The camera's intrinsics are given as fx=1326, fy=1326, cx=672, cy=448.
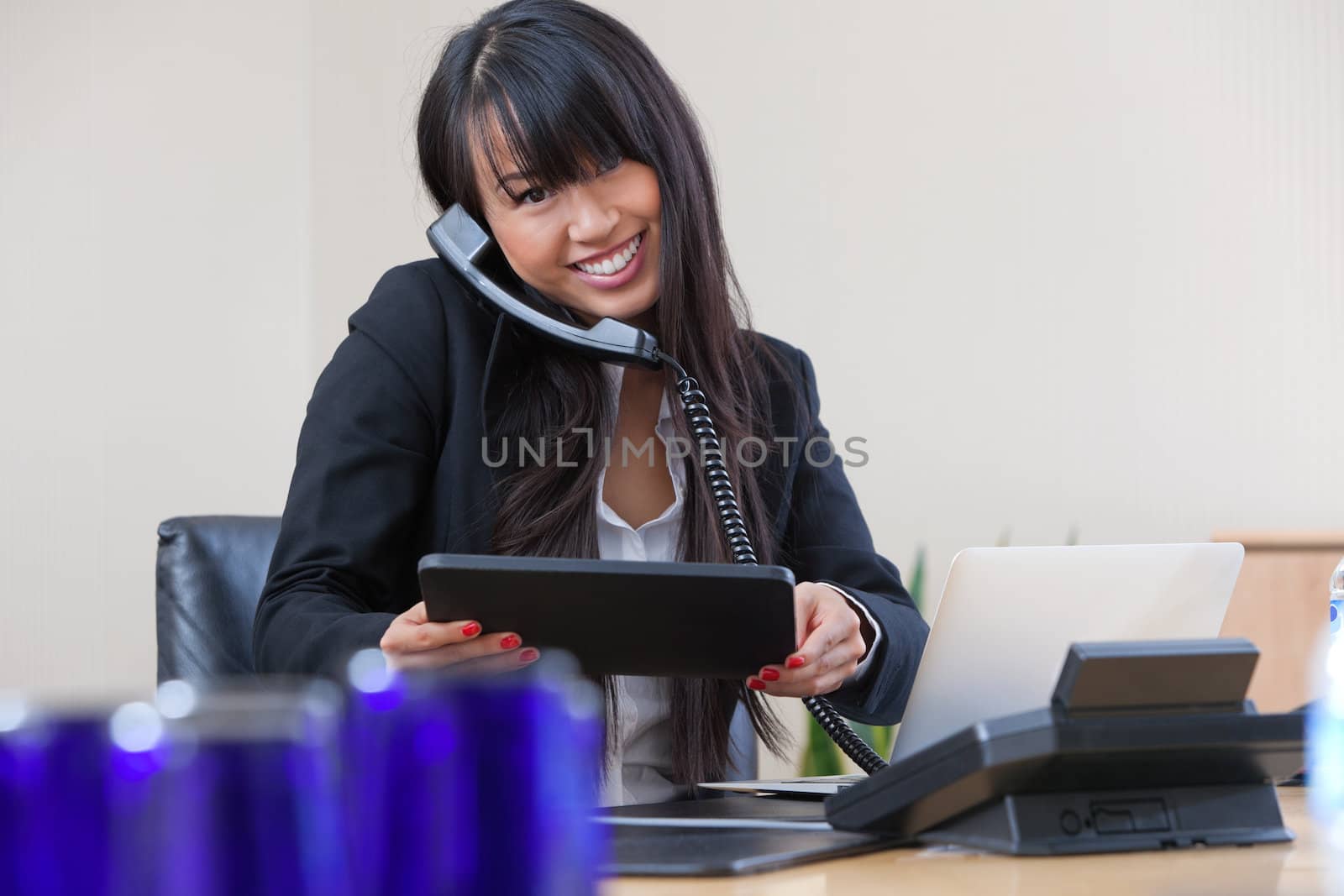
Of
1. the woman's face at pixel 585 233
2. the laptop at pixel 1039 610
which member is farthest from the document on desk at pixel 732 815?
the woman's face at pixel 585 233

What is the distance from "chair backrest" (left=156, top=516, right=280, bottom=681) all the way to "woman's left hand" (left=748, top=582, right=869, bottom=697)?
0.67 metres

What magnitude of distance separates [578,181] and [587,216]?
37mm

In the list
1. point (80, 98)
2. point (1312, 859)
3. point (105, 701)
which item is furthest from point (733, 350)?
point (80, 98)

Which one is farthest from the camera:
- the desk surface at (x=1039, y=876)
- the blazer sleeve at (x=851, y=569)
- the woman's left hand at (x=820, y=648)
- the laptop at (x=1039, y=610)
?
the blazer sleeve at (x=851, y=569)

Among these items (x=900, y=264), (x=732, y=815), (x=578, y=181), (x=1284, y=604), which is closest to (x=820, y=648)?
(x=732, y=815)

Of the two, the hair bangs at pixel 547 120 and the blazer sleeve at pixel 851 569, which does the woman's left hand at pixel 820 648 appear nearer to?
the blazer sleeve at pixel 851 569

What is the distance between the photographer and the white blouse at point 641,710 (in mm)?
1430

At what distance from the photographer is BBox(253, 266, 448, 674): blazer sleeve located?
4.31ft

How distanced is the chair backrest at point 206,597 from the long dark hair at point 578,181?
0.32 m

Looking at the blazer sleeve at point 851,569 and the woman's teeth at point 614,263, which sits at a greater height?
the woman's teeth at point 614,263

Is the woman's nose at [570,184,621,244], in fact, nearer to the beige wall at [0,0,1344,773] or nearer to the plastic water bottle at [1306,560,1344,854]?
the plastic water bottle at [1306,560,1344,854]

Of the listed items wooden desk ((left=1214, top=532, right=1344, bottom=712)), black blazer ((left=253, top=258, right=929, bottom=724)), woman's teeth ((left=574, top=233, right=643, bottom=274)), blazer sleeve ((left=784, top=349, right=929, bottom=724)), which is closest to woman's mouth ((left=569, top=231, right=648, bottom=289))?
woman's teeth ((left=574, top=233, right=643, bottom=274))

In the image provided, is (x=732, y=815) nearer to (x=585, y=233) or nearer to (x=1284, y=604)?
(x=585, y=233)

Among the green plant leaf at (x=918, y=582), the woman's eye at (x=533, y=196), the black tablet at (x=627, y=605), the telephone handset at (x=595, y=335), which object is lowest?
the green plant leaf at (x=918, y=582)
